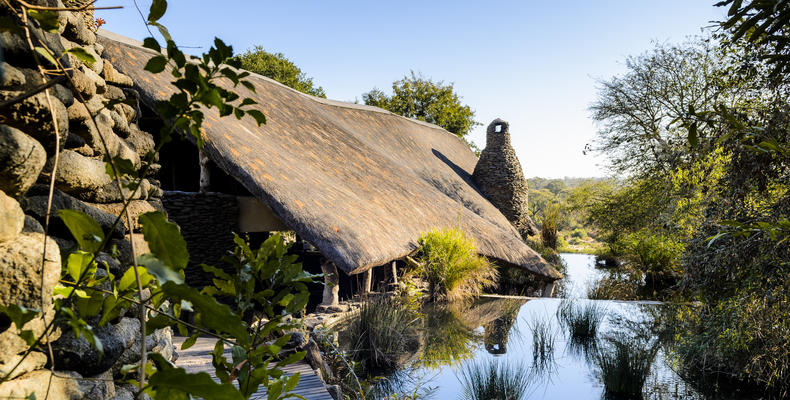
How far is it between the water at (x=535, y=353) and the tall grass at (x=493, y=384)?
88 mm

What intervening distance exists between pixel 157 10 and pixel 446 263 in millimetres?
7163

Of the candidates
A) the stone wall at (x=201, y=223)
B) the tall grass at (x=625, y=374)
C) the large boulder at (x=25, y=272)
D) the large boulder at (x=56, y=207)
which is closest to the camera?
the large boulder at (x=25, y=272)

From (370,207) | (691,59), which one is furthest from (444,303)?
(691,59)

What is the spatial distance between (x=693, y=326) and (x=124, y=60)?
26.8 ft

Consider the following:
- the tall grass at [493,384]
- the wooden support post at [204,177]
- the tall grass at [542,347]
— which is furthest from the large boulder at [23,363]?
the wooden support post at [204,177]

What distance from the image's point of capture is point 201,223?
6555mm

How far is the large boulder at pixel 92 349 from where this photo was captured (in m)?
1.19

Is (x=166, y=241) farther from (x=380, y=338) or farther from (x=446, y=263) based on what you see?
(x=446, y=263)

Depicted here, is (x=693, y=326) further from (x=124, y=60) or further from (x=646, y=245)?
(x=124, y=60)

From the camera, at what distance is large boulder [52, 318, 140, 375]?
1190mm

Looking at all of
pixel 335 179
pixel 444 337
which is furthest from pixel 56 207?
pixel 335 179

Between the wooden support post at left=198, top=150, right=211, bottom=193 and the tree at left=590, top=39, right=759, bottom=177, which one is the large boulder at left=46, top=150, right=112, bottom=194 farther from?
the tree at left=590, top=39, right=759, bottom=177

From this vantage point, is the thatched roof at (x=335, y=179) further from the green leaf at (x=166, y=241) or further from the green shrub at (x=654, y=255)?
the green leaf at (x=166, y=241)

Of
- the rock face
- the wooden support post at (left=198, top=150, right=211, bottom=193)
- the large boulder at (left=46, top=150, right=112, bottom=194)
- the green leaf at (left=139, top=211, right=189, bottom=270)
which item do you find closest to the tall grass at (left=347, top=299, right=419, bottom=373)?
the wooden support post at (left=198, top=150, right=211, bottom=193)
